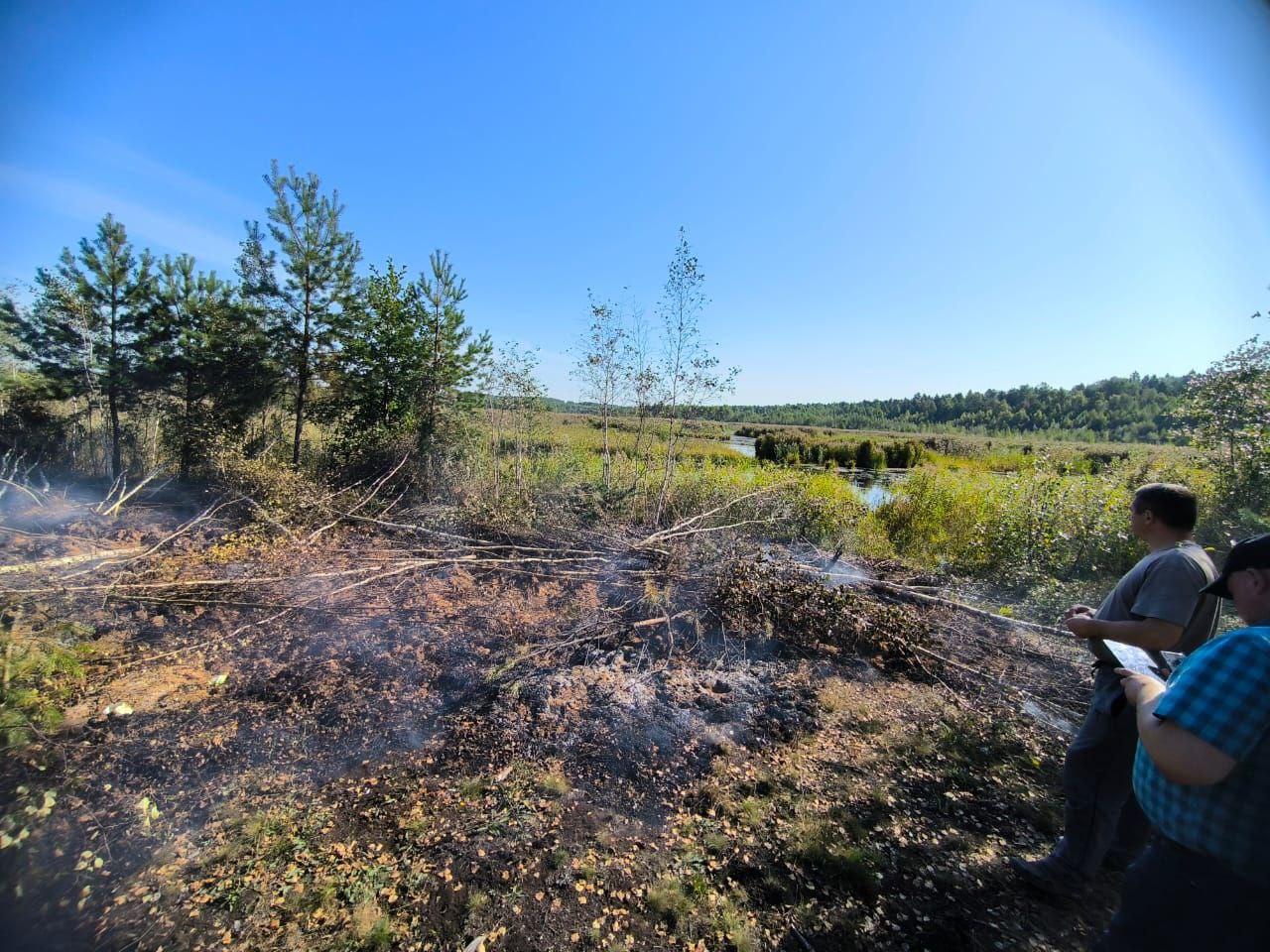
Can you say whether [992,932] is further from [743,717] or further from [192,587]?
[192,587]

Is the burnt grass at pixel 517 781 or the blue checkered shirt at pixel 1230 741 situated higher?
the blue checkered shirt at pixel 1230 741

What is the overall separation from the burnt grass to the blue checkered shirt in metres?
1.33

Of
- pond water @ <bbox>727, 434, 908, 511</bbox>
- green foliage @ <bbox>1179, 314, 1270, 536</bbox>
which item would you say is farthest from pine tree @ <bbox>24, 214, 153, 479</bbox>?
green foliage @ <bbox>1179, 314, 1270, 536</bbox>

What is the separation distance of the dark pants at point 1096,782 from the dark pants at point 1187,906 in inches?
29.5

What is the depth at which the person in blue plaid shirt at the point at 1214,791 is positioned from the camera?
3.54 feet

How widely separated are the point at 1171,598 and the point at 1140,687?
761 millimetres

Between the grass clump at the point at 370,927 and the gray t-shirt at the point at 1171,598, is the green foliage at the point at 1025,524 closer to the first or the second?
the gray t-shirt at the point at 1171,598

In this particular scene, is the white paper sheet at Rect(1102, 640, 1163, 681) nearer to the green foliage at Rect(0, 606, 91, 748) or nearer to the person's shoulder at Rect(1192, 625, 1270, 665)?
the person's shoulder at Rect(1192, 625, 1270, 665)

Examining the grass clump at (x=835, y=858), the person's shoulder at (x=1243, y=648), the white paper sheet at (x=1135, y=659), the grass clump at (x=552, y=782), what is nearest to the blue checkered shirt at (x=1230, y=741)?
the person's shoulder at (x=1243, y=648)

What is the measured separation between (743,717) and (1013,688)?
8.60 ft

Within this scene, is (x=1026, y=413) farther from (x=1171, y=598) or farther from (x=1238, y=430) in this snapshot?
(x=1171, y=598)

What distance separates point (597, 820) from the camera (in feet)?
8.59

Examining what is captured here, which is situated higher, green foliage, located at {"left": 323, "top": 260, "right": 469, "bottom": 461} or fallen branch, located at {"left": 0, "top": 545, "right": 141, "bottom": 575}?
green foliage, located at {"left": 323, "top": 260, "right": 469, "bottom": 461}

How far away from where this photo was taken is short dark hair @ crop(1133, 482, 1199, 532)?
6.55 feet
